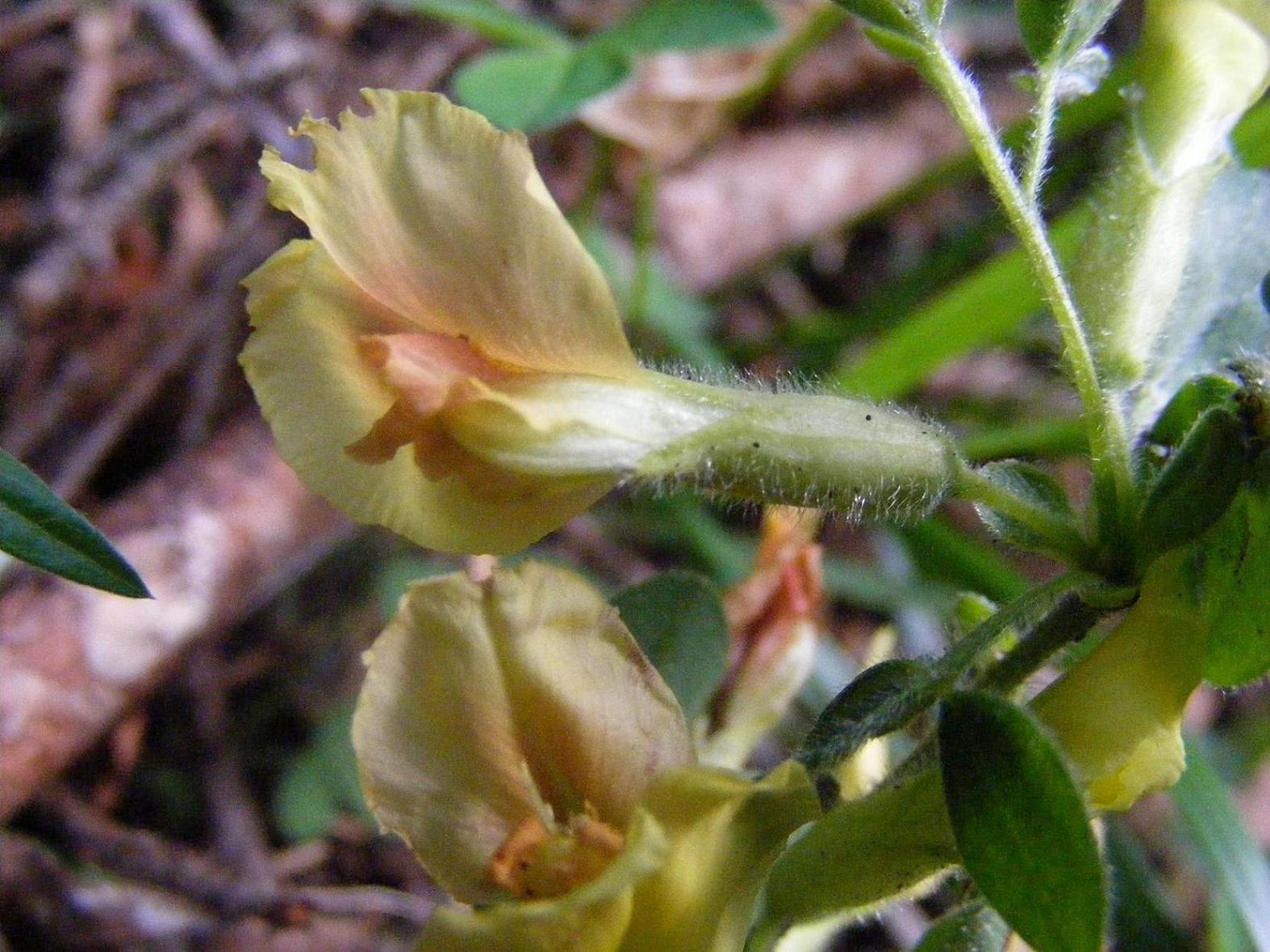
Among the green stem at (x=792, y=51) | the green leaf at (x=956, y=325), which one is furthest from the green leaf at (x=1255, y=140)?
the green stem at (x=792, y=51)

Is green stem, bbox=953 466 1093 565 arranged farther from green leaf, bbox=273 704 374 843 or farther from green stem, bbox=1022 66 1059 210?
green leaf, bbox=273 704 374 843

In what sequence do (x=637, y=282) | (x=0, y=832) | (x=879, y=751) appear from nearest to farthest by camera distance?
(x=879, y=751) → (x=0, y=832) → (x=637, y=282)

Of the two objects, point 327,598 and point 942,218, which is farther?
point 942,218

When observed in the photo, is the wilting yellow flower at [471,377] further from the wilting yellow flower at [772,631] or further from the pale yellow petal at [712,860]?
the wilting yellow flower at [772,631]

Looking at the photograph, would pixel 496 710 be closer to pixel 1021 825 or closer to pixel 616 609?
pixel 616 609

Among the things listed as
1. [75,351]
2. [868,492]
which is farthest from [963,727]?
[75,351]

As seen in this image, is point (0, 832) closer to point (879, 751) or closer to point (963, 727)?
point (879, 751)

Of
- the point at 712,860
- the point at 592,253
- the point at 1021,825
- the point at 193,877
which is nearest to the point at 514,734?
the point at 712,860
